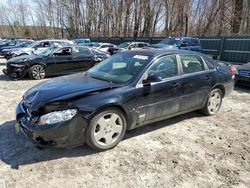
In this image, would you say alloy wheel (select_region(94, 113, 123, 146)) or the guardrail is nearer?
alloy wheel (select_region(94, 113, 123, 146))

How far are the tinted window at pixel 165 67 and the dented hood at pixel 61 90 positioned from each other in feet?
2.77

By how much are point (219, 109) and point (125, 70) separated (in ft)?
9.16

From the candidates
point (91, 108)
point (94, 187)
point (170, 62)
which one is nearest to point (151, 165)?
point (94, 187)

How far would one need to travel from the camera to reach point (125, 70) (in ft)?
13.6

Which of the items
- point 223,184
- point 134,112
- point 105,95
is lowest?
point 223,184

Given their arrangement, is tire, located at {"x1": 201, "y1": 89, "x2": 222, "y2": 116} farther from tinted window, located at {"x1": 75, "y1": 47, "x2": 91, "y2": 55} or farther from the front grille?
tinted window, located at {"x1": 75, "y1": 47, "x2": 91, "y2": 55}

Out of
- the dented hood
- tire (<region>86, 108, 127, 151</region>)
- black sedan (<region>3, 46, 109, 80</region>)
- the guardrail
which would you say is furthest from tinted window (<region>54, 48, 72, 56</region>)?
the guardrail

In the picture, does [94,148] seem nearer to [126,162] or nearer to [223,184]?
[126,162]

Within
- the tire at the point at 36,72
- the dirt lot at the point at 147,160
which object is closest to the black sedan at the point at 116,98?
the dirt lot at the point at 147,160

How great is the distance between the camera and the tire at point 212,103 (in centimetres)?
510

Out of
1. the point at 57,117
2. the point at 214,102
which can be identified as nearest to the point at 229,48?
the point at 214,102

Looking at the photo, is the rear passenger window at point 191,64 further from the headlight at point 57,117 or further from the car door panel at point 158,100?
the headlight at point 57,117

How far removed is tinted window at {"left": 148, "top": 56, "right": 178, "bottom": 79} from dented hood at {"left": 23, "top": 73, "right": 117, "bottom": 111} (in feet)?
2.77

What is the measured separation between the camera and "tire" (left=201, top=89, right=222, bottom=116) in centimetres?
510
